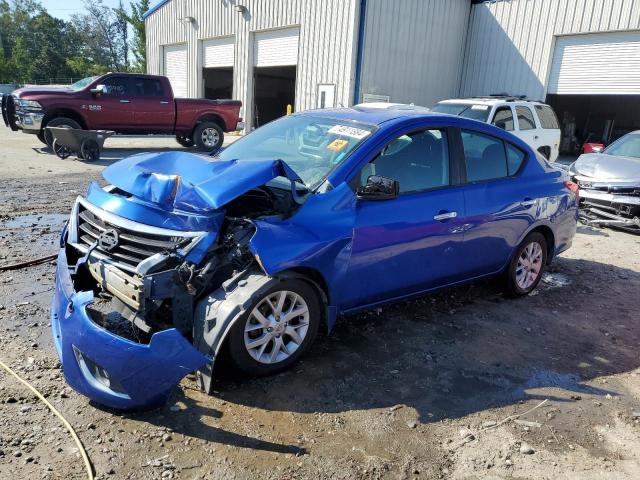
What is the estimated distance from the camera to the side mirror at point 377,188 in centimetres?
363

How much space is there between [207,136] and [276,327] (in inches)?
507

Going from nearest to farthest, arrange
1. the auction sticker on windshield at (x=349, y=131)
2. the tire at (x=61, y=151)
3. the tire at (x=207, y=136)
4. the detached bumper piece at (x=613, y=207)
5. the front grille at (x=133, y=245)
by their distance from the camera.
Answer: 1. the front grille at (x=133, y=245)
2. the auction sticker on windshield at (x=349, y=131)
3. the detached bumper piece at (x=613, y=207)
4. the tire at (x=61, y=151)
5. the tire at (x=207, y=136)

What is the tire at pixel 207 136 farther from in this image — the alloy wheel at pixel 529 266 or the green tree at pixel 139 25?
the green tree at pixel 139 25

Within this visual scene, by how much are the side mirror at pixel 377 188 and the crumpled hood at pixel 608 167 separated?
21.5 ft

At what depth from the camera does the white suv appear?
418 inches

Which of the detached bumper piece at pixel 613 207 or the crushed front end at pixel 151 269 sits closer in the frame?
the crushed front end at pixel 151 269

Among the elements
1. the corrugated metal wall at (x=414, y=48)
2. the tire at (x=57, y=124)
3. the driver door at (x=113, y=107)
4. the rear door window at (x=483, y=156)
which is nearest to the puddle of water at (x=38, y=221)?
the rear door window at (x=483, y=156)

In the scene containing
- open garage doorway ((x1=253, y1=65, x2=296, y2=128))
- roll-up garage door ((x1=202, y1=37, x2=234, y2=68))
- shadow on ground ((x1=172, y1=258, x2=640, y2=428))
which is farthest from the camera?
open garage doorway ((x1=253, y1=65, x2=296, y2=128))

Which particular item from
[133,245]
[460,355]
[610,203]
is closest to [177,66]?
[610,203]

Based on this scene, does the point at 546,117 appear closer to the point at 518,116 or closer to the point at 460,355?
the point at 518,116

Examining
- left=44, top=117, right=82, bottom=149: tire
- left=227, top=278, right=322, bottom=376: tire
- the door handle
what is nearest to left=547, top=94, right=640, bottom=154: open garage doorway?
left=44, top=117, right=82, bottom=149: tire

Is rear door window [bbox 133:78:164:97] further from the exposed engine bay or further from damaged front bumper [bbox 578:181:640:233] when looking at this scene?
the exposed engine bay

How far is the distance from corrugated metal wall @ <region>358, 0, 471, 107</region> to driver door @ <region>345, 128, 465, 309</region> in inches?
487

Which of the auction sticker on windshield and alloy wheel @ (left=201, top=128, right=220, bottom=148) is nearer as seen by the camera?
the auction sticker on windshield
